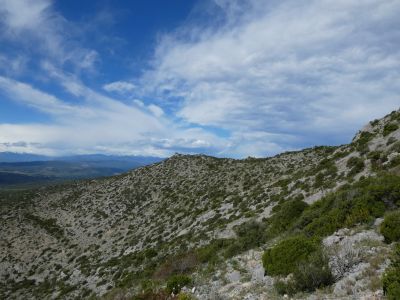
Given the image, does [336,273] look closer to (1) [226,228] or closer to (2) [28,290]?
(1) [226,228]

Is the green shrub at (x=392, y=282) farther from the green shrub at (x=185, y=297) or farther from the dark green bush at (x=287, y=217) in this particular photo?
the dark green bush at (x=287, y=217)

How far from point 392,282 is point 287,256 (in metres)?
5.52

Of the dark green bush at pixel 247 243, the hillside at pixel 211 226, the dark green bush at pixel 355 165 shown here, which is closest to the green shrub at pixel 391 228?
the hillside at pixel 211 226

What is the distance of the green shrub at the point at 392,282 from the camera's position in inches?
361

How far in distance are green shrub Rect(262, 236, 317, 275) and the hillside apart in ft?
0.29

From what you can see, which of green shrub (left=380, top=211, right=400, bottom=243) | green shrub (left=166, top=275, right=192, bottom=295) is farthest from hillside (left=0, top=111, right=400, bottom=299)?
green shrub (left=380, top=211, right=400, bottom=243)

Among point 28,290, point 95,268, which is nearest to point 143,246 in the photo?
point 95,268

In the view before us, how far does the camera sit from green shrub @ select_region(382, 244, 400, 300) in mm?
9172

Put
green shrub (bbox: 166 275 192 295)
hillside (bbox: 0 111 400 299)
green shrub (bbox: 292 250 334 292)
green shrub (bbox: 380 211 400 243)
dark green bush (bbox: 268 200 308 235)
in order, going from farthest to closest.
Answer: dark green bush (bbox: 268 200 308 235) → green shrub (bbox: 166 275 192 295) → hillside (bbox: 0 111 400 299) → green shrub (bbox: 380 211 400 243) → green shrub (bbox: 292 250 334 292)

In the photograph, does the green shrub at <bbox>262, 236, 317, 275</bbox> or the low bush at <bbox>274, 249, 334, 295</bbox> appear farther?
the green shrub at <bbox>262, 236, 317, 275</bbox>

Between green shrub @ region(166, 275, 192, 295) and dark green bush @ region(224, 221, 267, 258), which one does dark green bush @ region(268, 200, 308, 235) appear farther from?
green shrub @ region(166, 275, 192, 295)

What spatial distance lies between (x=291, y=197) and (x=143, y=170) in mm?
58020

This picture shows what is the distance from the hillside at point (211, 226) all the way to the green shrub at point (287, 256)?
0.29ft

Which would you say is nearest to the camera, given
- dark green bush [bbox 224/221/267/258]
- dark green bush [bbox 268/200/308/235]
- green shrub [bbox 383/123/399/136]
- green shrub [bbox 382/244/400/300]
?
green shrub [bbox 382/244/400/300]
